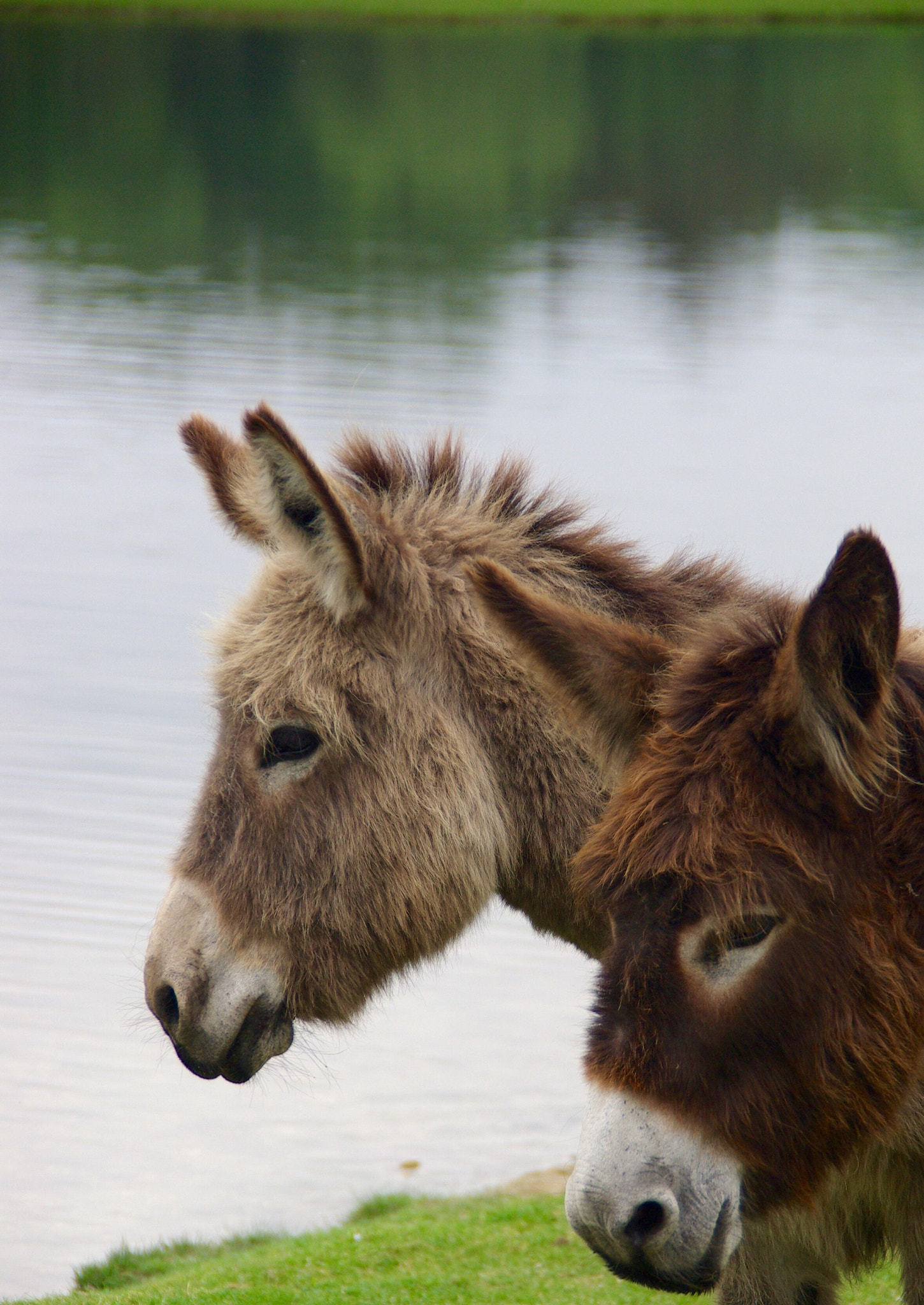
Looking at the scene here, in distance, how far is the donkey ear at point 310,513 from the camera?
3.32 meters

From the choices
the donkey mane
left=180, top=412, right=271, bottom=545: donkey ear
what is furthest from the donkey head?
left=180, top=412, right=271, bottom=545: donkey ear

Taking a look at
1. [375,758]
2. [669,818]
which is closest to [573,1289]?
[375,758]

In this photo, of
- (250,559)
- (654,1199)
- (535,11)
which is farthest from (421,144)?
(654,1199)

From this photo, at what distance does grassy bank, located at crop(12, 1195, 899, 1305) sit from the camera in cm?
473

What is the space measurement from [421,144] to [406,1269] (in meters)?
41.6

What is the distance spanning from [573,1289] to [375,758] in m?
2.39

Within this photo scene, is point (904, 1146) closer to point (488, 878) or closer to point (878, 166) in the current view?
point (488, 878)

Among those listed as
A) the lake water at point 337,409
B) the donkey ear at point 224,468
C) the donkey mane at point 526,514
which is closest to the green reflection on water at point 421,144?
the lake water at point 337,409

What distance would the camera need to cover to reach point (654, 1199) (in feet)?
7.95

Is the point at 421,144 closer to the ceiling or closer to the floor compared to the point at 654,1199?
closer to the floor

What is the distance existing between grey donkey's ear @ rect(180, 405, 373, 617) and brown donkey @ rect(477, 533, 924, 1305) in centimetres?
106

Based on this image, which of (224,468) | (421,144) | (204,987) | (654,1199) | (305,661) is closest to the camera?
(654,1199)

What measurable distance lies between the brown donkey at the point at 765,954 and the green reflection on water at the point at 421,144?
23174 millimetres

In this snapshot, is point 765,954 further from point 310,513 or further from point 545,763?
point 310,513
